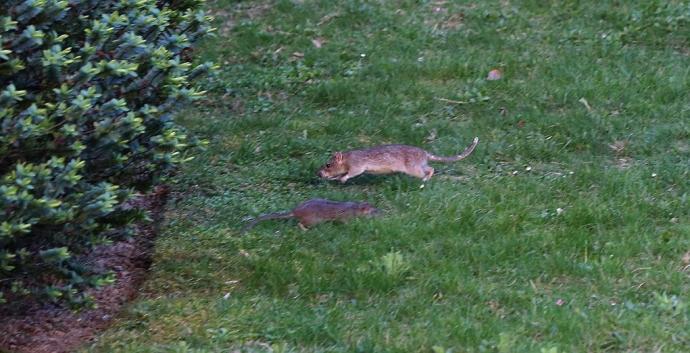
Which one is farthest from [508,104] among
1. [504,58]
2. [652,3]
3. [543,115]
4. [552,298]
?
[552,298]

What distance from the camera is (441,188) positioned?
295 inches

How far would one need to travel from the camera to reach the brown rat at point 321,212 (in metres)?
6.89

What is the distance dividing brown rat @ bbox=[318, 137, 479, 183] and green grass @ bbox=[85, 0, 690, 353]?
152 mm

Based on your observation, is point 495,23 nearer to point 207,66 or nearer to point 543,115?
point 543,115

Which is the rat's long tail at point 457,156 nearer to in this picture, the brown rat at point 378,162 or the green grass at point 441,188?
the green grass at point 441,188

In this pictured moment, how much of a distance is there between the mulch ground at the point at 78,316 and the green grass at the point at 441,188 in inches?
7.0

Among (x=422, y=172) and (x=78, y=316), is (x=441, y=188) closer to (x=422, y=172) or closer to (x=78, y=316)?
(x=422, y=172)

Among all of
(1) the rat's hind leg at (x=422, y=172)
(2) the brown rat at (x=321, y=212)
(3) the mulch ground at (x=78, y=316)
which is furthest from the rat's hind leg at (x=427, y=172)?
(3) the mulch ground at (x=78, y=316)

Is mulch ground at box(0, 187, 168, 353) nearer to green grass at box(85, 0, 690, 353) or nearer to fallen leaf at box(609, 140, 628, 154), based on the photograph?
green grass at box(85, 0, 690, 353)

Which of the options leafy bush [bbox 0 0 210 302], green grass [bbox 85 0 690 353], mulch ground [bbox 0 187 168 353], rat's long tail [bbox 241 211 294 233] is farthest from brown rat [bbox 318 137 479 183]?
leafy bush [bbox 0 0 210 302]

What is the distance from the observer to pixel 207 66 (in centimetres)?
610

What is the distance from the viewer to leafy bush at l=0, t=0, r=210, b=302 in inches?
191

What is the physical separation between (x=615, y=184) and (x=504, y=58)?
2.94 meters

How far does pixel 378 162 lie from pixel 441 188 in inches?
20.1
